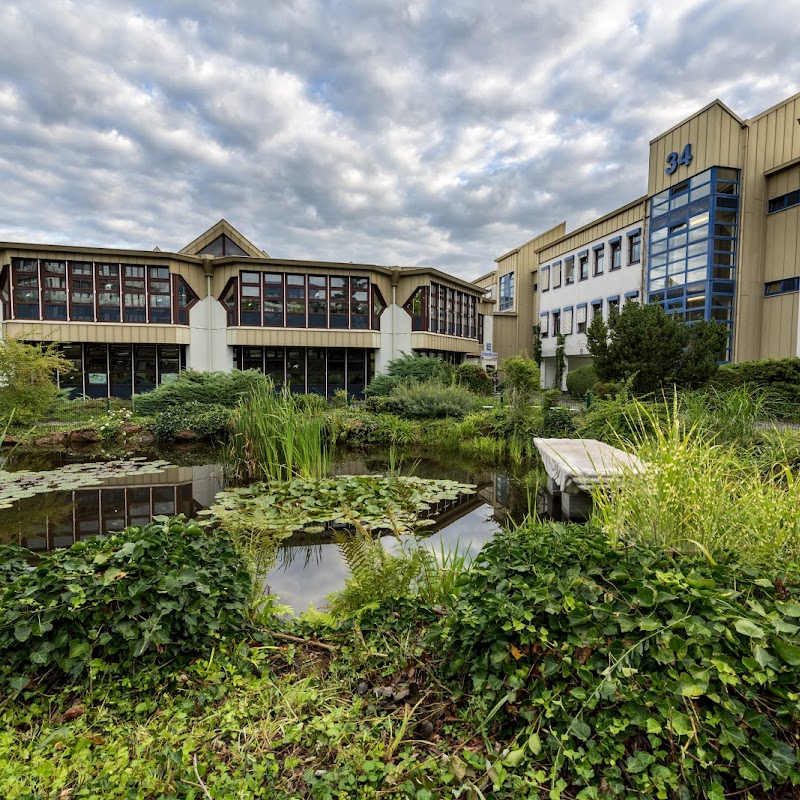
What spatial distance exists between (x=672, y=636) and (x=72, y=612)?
2.51m

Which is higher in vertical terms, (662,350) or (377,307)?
(377,307)

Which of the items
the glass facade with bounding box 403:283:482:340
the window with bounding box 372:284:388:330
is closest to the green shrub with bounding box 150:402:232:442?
the window with bounding box 372:284:388:330

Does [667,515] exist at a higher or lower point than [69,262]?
lower

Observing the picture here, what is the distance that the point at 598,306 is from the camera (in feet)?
87.9

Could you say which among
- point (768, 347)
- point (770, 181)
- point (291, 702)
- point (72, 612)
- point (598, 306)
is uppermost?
point (770, 181)

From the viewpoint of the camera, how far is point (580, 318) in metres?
28.5

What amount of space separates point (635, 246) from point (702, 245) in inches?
175

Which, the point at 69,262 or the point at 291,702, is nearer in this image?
the point at 291,702

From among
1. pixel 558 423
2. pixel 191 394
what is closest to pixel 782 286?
pixel 558 423

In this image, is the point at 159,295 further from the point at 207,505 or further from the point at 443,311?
the point at 207,505

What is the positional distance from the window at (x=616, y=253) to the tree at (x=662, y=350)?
14.8m

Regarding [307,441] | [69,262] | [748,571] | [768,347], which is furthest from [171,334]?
[768,347]

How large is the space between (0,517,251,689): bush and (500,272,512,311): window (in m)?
35.1

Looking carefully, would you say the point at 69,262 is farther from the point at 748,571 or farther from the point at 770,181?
the point at 770,181
